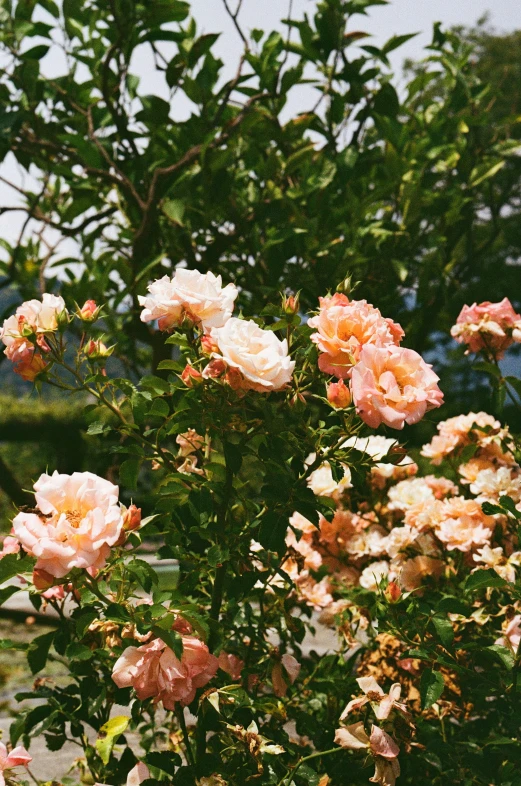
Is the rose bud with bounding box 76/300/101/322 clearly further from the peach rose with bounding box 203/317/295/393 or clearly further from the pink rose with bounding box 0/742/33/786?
the pink rose with bounding box 0/742/33/786

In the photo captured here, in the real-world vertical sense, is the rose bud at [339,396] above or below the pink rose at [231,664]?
above

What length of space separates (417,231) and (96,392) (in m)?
1.37

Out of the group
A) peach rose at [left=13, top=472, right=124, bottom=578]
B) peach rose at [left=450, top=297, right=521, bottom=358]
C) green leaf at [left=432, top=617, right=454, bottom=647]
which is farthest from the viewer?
peach rose at [left=450, top=297, right=521, bottom=358]

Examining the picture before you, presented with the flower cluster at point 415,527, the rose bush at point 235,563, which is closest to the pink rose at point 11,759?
the rose bush at point 235,563

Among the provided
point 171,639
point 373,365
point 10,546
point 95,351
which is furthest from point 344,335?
point 10,546

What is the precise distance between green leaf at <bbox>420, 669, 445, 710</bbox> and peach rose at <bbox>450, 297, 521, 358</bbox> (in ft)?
2.38

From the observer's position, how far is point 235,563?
1212mm

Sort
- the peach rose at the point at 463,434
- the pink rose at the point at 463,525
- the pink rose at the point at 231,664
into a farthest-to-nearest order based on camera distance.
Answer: the peach rose at the point at 463,434
the pink rose at the point at 463,525
the pink rose at the point at 231,664

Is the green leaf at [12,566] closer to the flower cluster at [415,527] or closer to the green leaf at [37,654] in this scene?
the green leaf at [37,654]

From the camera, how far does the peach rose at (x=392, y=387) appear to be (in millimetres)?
994

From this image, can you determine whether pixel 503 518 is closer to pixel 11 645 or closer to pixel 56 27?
pixel 11 645

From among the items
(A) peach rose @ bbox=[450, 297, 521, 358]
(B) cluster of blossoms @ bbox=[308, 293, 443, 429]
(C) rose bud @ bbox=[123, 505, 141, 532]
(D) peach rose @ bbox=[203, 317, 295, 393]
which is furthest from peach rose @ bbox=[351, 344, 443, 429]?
(A) peach rose @ bbox=[450, 297, 521, 358]

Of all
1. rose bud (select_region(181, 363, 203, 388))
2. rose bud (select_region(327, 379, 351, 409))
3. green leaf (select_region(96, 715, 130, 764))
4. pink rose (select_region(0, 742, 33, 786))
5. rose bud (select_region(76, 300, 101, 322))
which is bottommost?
green leaf (select_region(96, 715, 130, 764))

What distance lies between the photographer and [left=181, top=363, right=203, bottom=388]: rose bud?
1.08m
